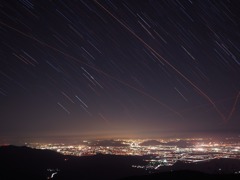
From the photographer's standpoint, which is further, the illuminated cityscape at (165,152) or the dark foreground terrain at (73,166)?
the illuminated cityscape at (165,152)

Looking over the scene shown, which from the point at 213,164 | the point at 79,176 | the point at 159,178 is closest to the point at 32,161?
the point at 79,176

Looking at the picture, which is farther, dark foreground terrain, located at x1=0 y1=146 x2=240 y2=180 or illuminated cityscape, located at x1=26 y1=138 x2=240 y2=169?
illuminated cityscape, located at x1=26 y1=138 x2=240 y2=169

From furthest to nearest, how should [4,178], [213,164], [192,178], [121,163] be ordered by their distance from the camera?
[121,163] → [213,164] → [4,178] → [192,178]

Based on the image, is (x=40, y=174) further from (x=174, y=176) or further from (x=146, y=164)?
(x=174, y=176)

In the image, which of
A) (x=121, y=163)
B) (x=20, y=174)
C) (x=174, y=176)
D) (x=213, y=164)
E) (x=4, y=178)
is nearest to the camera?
(x=174, y=176)

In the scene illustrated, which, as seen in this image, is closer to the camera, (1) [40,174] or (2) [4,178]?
(2) [4,178]

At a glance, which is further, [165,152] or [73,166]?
[165,152]
